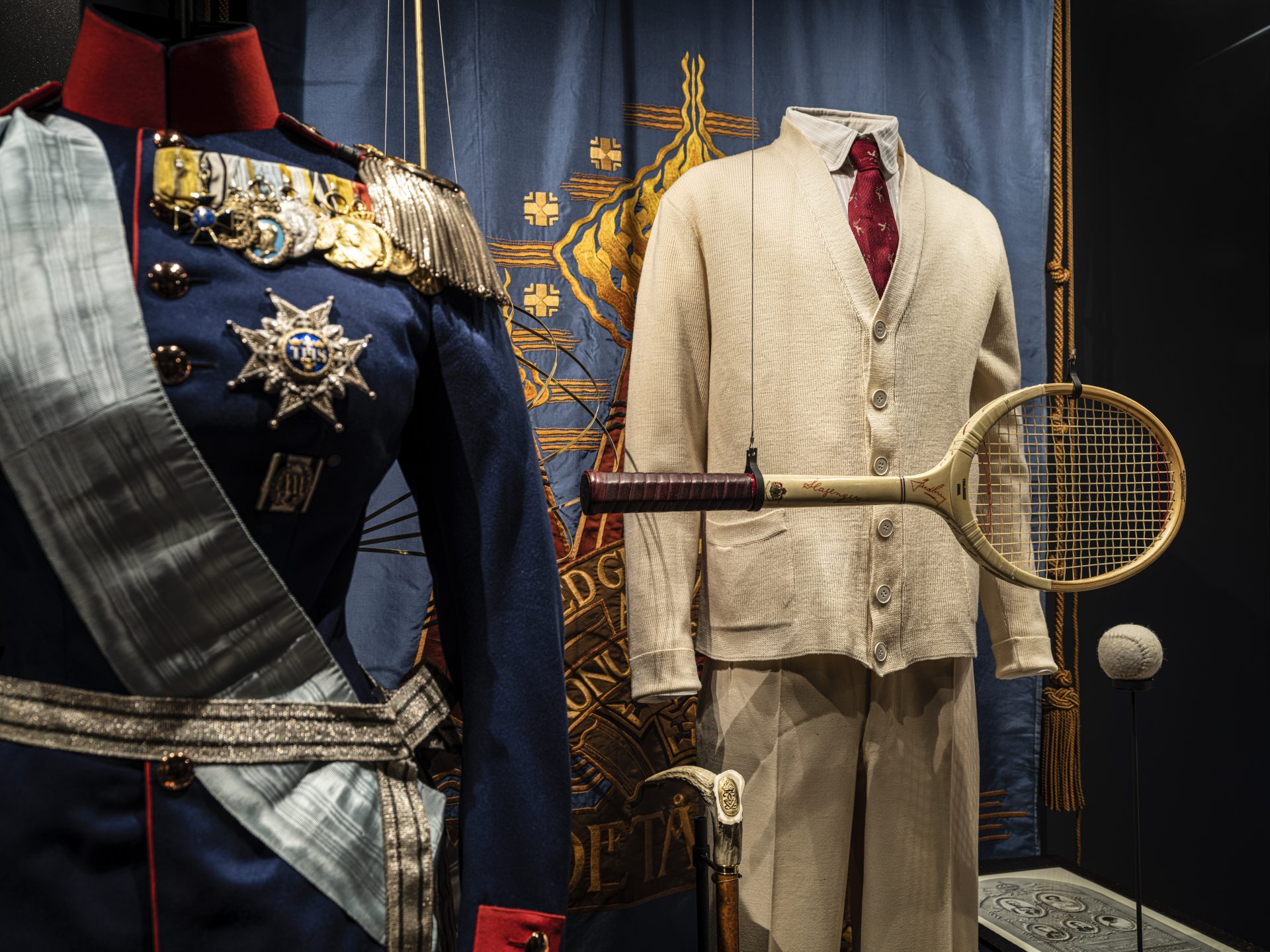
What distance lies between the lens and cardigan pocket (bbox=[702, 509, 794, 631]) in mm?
1390

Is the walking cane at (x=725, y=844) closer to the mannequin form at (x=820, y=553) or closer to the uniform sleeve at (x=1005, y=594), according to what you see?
the mannequin form at (x=820, y=553)

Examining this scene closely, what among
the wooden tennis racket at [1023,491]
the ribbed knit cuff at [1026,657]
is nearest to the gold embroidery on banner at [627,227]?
the wooden tennis racket at [1023,491]

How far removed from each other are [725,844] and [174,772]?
27.2 inches

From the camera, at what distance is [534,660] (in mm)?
880

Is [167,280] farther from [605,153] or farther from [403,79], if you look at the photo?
[605,153]

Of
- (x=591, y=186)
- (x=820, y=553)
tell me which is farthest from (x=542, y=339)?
(x=820, y=553)

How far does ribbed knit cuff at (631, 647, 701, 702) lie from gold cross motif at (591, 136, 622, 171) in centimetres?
84

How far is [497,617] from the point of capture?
880 millimetres

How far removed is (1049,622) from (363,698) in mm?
1594

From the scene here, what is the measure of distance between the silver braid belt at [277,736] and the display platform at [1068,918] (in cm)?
132

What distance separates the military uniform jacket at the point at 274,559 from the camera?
2.41ft

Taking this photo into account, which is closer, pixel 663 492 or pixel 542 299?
pixel 663 492

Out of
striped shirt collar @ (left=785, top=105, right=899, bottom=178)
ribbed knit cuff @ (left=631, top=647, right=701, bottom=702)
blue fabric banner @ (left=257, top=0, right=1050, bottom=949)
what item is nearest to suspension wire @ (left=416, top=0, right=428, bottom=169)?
blue fabric banner @ (left=257, top=0, right=1050, bottom=949)

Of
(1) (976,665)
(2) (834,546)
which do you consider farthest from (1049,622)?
(2) (834,546)
